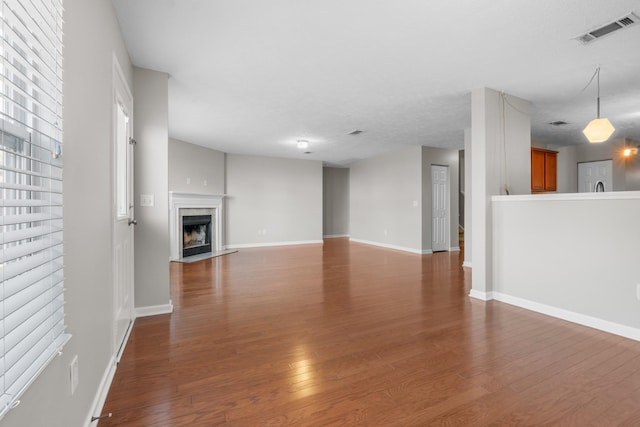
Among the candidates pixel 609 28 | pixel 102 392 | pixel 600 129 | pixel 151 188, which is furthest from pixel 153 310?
pixel 600 129

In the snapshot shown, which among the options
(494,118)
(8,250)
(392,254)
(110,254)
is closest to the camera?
(8,250)

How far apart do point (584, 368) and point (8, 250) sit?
10.1ft

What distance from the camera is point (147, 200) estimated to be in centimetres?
300

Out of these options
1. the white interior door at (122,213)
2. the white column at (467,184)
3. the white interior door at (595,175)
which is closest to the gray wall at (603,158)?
the white interior door at (595,175)

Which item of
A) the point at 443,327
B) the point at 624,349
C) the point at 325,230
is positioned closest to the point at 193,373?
the point at 443,327

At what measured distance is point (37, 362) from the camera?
3.02ft

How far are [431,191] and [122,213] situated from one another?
632 centimetres

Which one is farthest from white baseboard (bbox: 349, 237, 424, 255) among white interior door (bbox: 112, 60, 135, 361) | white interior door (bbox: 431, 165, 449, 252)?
white interior door (bbox: 112, 60, 135, 361)

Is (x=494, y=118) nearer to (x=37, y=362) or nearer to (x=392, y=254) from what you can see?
(x=392, y=254)

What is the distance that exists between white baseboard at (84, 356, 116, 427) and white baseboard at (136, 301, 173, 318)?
1.03 meters

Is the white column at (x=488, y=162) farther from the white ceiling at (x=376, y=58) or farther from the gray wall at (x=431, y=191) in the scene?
the gray wall at (x=431, y=191)

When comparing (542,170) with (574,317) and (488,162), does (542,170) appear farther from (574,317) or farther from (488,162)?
(574,317)

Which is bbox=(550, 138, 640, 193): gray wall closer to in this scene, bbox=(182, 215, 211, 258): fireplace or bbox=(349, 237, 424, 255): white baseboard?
bbox=(349, 237, 424, 255): white baseboard

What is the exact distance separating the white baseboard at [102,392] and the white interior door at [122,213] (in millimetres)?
179
